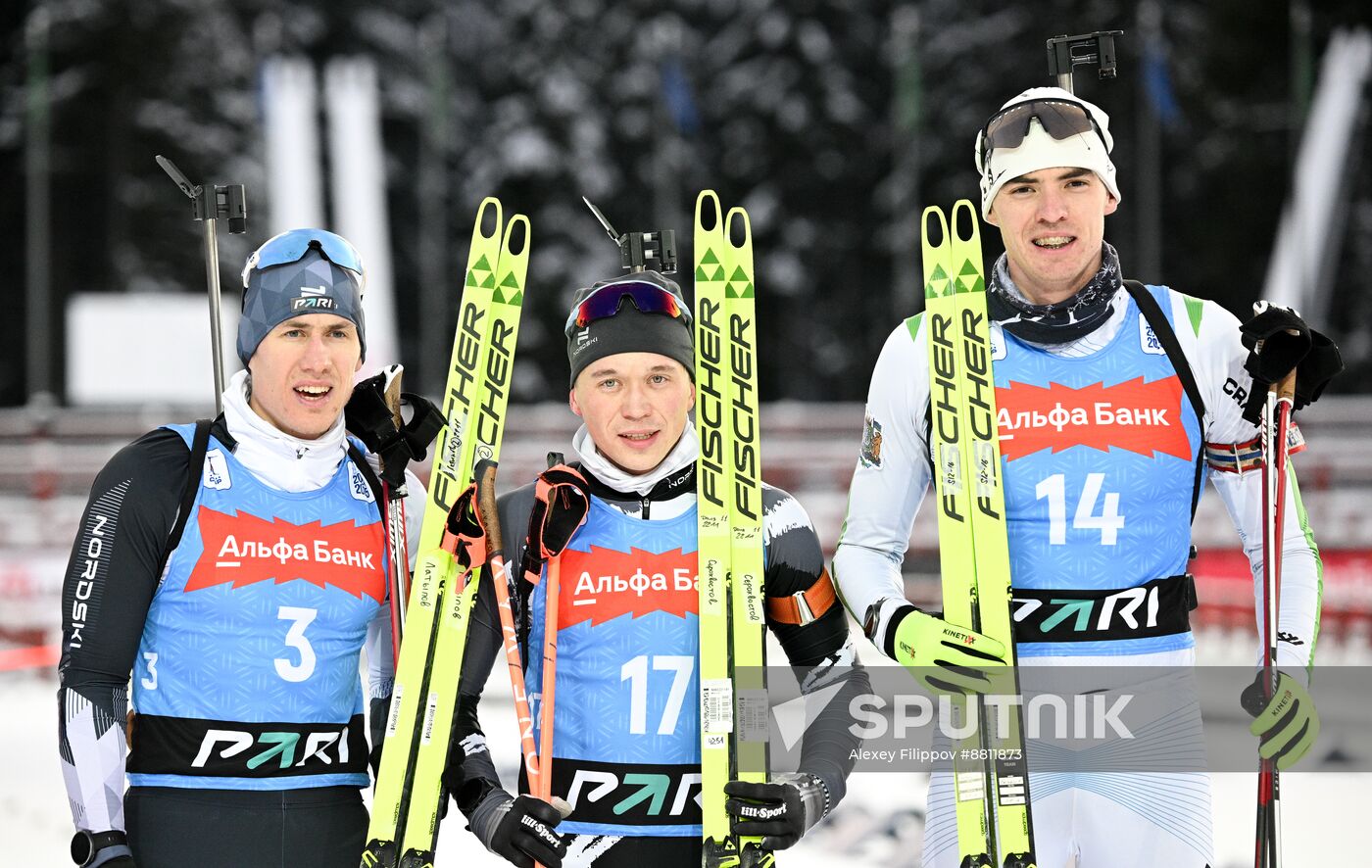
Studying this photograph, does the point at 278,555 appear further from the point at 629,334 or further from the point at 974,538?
the point at 974,538

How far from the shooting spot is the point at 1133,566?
3.30 meters

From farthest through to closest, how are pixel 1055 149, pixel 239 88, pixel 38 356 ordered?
pixel 239 88 < pixel 38 356 < pixel 1055 149

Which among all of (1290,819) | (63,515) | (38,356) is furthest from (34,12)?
(1290,819)

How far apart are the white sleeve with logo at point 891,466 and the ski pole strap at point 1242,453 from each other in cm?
61

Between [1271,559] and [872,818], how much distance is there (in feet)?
10.1

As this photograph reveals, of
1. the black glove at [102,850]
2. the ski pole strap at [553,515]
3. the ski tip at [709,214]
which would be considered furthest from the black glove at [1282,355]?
the black glove at [102,850]

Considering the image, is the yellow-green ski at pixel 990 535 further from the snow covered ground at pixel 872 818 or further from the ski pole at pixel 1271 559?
the snow covered ground at pixel 872 818

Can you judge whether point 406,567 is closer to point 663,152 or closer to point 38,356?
point 38,356

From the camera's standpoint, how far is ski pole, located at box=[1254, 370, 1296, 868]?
3266mm

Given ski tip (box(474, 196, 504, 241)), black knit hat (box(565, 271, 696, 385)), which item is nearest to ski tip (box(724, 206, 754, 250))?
black knit hat (box(565, 271, 696, 385))

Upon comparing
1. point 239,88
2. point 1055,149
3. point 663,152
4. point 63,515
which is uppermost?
point 239,88

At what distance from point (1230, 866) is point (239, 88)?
1087 inches

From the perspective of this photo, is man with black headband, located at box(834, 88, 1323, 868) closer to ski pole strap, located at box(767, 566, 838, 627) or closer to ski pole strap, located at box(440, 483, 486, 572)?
ski pole strap, located at box(767, 566, 838, 627)

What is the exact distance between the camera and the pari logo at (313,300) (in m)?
3.27
